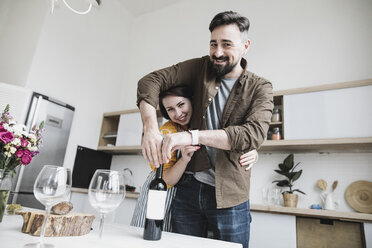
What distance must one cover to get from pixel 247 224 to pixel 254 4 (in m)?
3.35

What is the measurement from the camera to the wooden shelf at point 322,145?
2.35 meters

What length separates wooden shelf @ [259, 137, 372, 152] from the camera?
92.6 inches

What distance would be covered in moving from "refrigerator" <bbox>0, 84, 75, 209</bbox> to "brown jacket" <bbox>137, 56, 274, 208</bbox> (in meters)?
2.20

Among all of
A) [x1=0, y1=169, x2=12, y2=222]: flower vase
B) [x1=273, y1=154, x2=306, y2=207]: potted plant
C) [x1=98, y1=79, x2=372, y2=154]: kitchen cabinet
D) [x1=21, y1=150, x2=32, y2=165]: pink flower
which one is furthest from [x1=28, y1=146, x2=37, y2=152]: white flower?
[x1=273, y1=154, x2=306, y2=207]: potted plant

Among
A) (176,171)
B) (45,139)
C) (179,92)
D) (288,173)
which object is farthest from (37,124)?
(288,173)

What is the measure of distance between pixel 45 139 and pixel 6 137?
7.49 feet

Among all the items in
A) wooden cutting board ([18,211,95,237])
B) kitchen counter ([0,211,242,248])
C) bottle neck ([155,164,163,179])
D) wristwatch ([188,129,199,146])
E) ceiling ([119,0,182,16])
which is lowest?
kitchen counter ([0,211,242,248])

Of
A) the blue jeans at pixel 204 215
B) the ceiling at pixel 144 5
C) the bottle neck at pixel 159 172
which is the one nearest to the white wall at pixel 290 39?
the ceiling at pixel 144 5

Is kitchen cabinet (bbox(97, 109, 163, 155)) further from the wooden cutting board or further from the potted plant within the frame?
the wooden cutting board

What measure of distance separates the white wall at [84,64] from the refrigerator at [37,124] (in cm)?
17

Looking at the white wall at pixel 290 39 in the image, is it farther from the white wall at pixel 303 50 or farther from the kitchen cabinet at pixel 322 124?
the kitchen cabinet at pixel 322 124

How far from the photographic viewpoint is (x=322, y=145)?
250 cm

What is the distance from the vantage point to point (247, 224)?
1.28 metres

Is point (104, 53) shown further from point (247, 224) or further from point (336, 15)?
point (247, 224)
